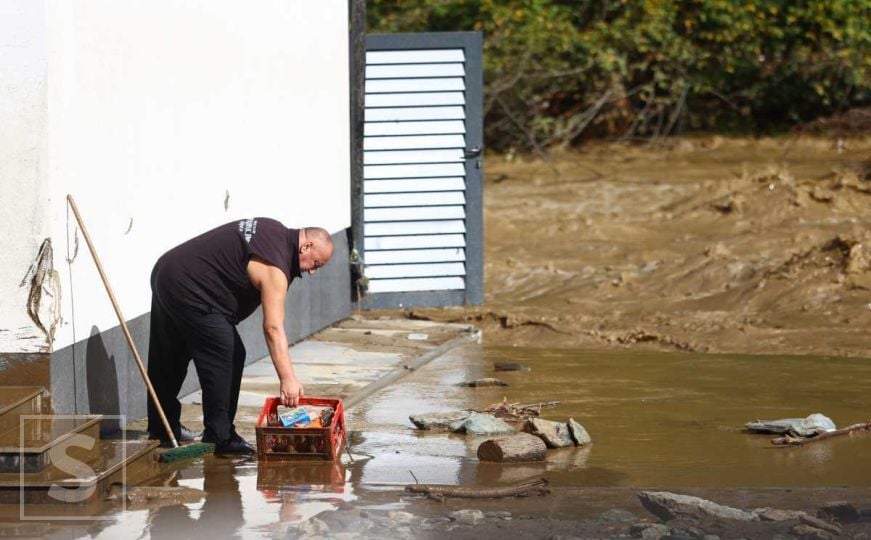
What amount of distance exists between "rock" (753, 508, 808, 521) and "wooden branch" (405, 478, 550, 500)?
3.50 ft

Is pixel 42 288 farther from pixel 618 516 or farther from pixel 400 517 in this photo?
pixel 618 516

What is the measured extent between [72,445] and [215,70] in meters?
3.61

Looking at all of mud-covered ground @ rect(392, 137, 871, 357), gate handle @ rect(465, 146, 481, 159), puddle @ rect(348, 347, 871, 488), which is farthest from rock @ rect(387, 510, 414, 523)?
gate handle @ rect(465, 146, 481, 159)

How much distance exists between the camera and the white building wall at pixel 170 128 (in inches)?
291

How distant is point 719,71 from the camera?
20.4 meters

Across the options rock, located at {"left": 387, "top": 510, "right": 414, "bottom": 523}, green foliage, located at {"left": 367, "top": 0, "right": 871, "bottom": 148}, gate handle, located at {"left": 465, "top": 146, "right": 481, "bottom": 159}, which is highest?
green foliage, located at {"left": 367, "top": 0, "right": 871, "bottom": 148}

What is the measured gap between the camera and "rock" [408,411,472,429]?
832cm

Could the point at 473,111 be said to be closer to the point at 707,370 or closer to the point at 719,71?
the point at 707,370

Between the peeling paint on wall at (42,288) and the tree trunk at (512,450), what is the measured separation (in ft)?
7.77

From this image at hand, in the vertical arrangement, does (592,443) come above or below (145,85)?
below

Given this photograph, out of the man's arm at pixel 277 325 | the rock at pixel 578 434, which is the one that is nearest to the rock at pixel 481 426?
the rock at pixel 578 434

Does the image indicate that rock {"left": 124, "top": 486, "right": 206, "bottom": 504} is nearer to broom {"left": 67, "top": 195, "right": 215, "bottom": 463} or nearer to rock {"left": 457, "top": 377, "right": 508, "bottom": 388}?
broom {"left": 67, "top": 195, "right": 215, "bottom": 463}

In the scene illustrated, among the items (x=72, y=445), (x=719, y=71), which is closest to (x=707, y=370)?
(x=72, y=445)

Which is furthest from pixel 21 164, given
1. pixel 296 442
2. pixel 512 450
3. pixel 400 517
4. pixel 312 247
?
pixel 512 450
